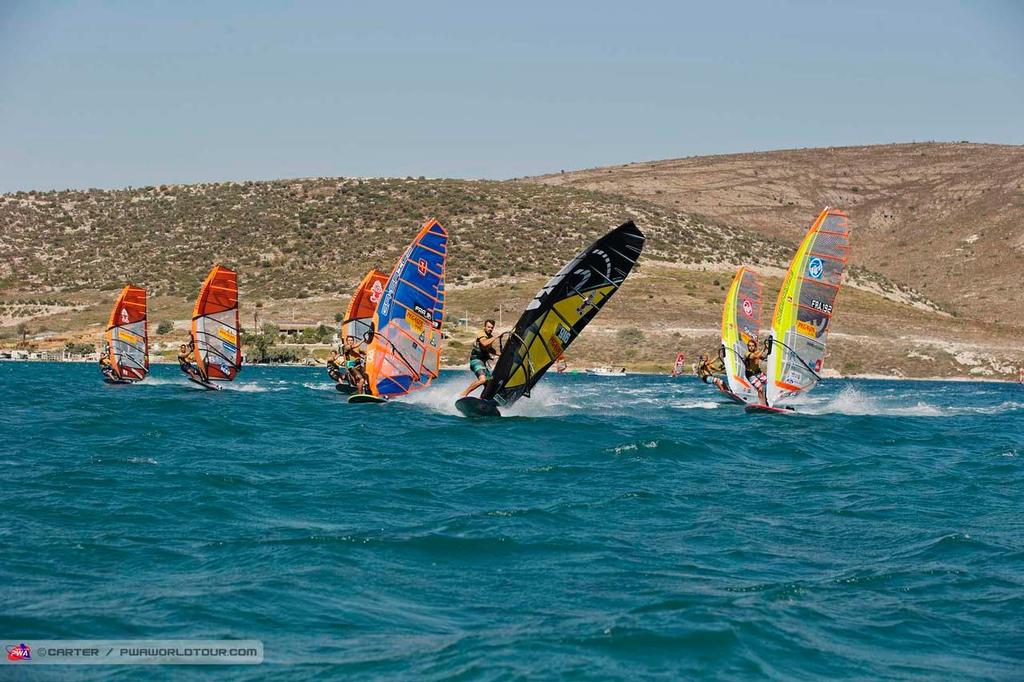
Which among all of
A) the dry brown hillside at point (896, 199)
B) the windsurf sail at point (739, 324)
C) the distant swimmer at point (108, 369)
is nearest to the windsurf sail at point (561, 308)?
the windsurf sail at point (739, 324)

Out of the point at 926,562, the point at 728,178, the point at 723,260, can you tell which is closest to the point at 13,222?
the point at 723,260

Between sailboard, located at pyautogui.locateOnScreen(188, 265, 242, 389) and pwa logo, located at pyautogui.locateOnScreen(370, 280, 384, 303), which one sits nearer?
sailboard, located at pyautogui.locateOnScreen(188, 265, 242, 389)

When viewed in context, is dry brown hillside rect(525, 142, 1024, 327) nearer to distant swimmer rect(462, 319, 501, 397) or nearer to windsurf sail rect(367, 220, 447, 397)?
windsurf sail rect(367, 220, 447, 397)

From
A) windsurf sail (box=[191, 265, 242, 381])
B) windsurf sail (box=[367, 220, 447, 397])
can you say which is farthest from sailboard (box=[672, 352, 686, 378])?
windsurf sail (box=[367, 220, 447, 397])

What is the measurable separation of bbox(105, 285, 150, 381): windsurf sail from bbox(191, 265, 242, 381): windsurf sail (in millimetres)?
4320

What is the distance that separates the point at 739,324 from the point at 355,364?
1285cm

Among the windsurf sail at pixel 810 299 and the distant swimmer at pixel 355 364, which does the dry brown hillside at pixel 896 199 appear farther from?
the distant swimmer at pixel 355 364

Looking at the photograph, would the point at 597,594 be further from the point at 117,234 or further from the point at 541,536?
the point at 117,234

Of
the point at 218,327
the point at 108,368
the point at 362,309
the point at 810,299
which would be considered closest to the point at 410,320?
the point at 362,309

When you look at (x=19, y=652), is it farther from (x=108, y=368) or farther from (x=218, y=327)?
(x=108, y=368)

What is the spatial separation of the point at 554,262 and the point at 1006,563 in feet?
269

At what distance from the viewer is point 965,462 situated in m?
25.1

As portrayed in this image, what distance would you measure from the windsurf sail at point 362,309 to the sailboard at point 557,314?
1299cm

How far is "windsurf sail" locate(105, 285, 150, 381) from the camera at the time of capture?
1820 inches
